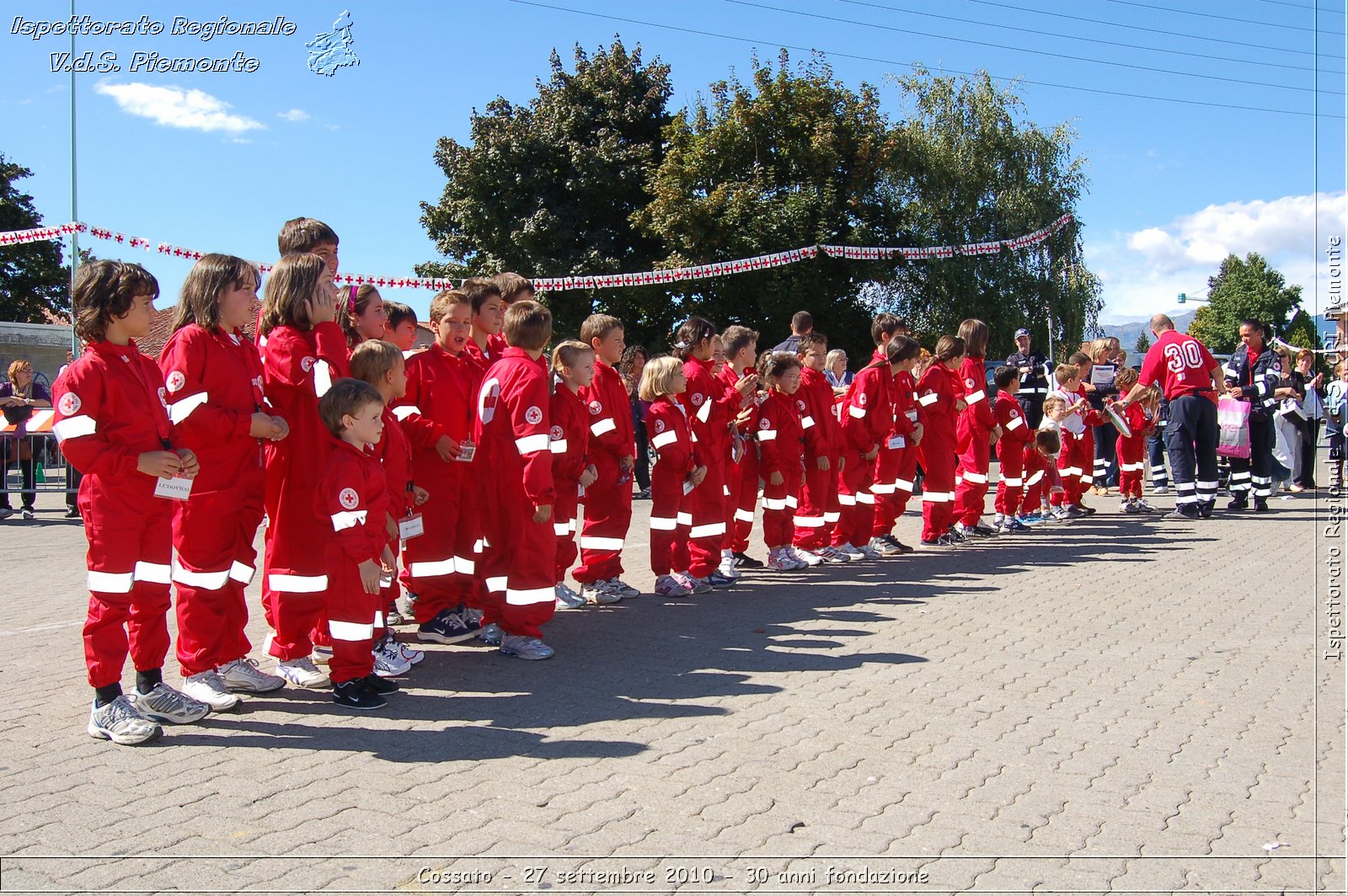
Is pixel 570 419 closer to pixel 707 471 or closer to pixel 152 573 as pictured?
pixel 707 471

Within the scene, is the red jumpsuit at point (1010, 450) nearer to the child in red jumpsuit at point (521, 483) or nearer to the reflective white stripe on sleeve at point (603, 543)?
the reflective white stripe on sleeve at point (603, 543)

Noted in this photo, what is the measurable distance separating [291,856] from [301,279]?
2.99m

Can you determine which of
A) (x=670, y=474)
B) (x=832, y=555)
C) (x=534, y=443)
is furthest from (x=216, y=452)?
(x=832, y=555)

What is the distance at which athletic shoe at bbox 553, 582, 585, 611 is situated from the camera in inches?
308

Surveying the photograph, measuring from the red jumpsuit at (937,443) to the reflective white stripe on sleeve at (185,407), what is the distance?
7.39m

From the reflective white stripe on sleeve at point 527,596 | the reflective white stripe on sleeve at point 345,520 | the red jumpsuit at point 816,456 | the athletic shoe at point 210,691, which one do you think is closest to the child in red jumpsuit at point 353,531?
the reflective white stripe on sleeve at point 345,520

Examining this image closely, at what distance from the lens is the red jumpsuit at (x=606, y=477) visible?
7.57 metres

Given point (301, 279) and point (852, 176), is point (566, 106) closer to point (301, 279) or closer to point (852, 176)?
point (852, 176)

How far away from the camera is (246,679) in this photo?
526 cm

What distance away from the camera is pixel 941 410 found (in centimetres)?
1062

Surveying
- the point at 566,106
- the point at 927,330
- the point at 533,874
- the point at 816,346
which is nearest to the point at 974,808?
the point at 533,874

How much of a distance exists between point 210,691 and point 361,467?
4.22 ft

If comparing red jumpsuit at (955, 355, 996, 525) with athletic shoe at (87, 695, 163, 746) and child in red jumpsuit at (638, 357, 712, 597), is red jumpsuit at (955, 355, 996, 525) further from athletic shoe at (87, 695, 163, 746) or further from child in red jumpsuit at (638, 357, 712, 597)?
athletic shoe at (87, 695, 163, 746)

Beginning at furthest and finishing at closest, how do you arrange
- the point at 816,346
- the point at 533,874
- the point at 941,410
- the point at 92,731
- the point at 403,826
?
the point at 941,410 < the point at 816,346 < the point at 92,731 < the point at 403,826 < the point at 533,874
